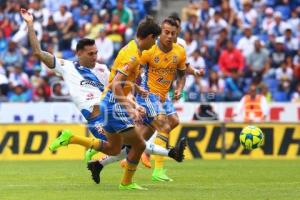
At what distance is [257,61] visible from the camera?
2708 cm

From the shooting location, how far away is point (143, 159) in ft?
52.4

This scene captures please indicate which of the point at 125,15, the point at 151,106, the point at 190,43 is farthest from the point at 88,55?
the point at 125,15

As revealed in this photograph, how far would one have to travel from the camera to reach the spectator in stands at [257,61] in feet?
87.9

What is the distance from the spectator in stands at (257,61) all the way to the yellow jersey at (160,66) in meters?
11.4

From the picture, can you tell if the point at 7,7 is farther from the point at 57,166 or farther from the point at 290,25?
the point at 57,166

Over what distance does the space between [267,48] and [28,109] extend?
7.44m

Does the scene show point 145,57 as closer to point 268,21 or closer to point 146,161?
point 146,161

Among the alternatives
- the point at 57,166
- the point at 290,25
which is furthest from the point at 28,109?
the point at 290,25

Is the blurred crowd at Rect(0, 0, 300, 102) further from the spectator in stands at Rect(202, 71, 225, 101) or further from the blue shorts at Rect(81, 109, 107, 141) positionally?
the blue shorts at Rect(81, 109, 107, 141)

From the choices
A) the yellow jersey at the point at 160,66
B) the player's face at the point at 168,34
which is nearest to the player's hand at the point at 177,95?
the yellow jersey at the point at 160,66

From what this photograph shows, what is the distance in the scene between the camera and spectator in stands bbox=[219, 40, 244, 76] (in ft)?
88.1

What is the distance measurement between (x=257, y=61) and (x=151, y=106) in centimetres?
1217

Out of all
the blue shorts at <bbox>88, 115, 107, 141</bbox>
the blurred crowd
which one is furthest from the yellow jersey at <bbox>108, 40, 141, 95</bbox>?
the blurred crowd

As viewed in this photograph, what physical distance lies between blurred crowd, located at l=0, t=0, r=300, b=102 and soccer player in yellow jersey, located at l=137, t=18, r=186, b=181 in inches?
376
